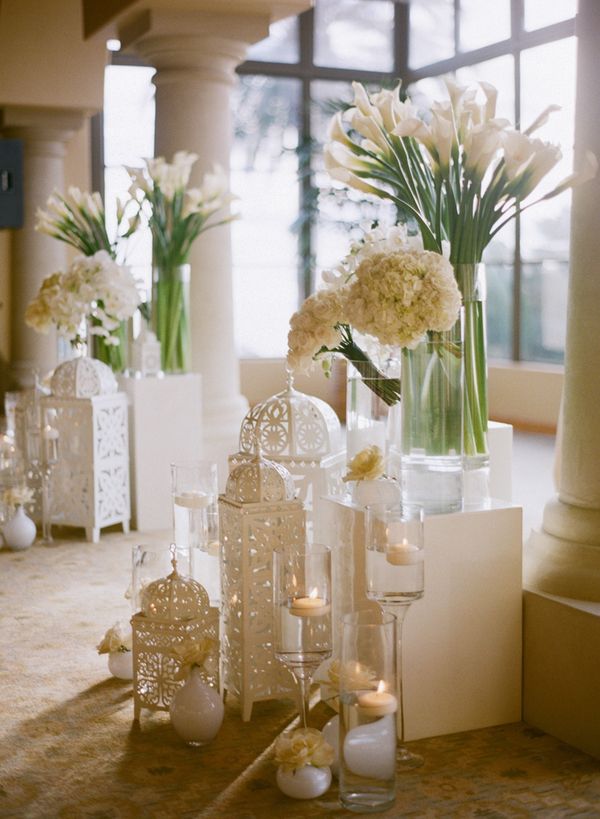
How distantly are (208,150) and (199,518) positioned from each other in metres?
3.79

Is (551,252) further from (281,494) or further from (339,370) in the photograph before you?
(281,494)

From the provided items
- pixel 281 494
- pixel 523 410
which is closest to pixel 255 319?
pixel 523 410

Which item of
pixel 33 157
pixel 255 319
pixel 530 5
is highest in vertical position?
pixel 530 5

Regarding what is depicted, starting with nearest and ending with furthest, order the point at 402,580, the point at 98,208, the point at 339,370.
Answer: the point at 402,580
the point at 98,208
the point at 339,370

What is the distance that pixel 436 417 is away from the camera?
3107 millimetres

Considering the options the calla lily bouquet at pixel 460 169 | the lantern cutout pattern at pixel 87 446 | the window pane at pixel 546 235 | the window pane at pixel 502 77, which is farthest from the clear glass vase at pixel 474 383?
the window pane at pixel 502 77

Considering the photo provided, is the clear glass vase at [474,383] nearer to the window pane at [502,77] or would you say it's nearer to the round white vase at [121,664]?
the round white vase at [121,664]

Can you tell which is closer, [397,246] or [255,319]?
[397,246]

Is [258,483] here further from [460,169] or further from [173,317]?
[173,317]

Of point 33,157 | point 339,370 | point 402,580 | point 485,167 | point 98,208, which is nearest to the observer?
point 402,580

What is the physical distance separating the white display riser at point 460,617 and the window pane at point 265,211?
9054 millimetres

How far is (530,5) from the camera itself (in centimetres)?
1082

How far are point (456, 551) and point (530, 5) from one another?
8967 mm

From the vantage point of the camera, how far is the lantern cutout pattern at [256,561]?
3.21m
